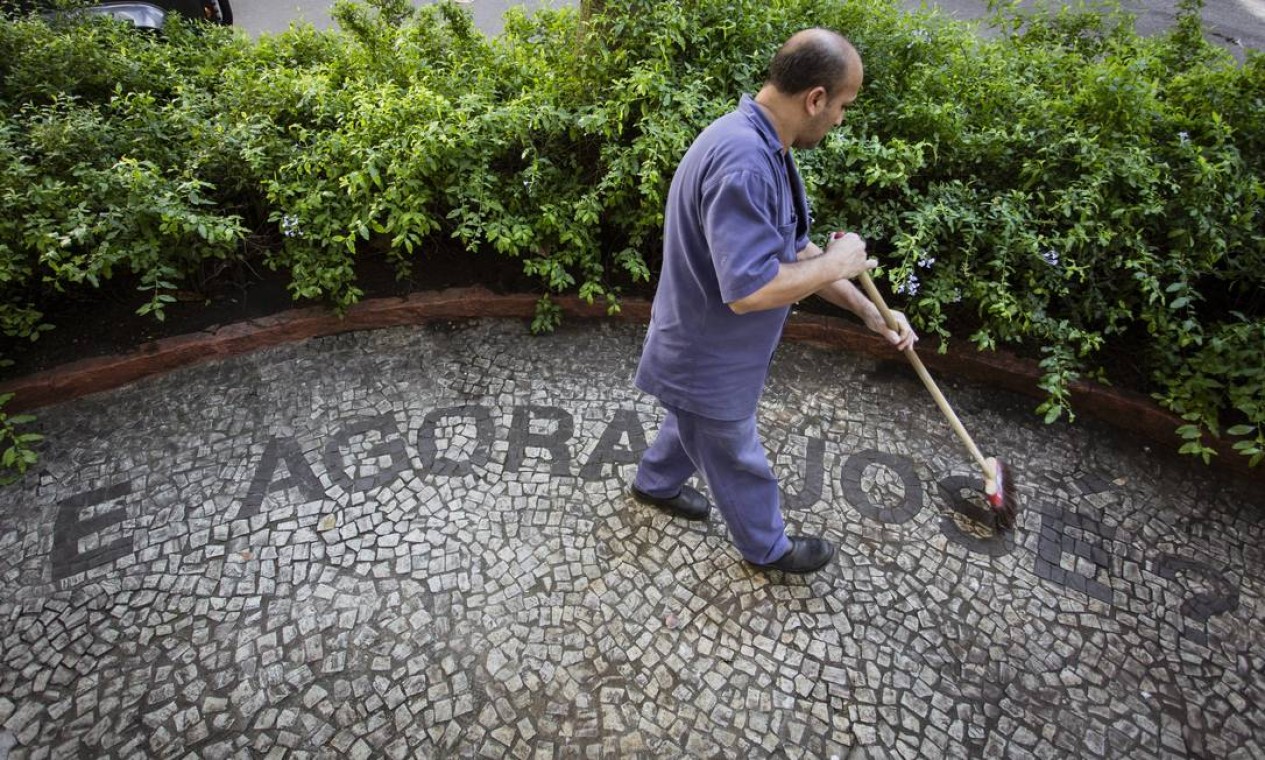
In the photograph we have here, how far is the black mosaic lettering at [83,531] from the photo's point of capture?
3.06 metres

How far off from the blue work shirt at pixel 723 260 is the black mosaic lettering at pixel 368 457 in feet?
4.91

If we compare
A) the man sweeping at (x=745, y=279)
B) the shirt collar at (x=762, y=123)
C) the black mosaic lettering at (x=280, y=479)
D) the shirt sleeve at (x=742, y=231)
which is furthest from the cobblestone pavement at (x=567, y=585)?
the shirt collar at (x=762, y=123)

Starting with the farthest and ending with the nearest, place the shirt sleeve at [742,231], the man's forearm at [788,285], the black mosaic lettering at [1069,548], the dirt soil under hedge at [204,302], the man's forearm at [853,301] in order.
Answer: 1. the dirt soil under hedge at [204,302]
2. the black mosaic lettering at [1069,548]
3. the man's forearm at [853,301]
4. the man's forearm at [788,285]
5. the shirt sleeve at [742,231]

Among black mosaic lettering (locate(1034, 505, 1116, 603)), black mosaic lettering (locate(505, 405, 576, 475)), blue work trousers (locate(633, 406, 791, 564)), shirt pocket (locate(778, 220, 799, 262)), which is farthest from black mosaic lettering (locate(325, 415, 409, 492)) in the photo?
black mosaic lettering (locate(1034, 505, 1116, 603))

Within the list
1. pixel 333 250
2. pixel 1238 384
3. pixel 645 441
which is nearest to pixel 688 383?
pixel 645 441

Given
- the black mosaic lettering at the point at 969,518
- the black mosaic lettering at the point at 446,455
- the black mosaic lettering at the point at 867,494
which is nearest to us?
the black mosaic lettering at the point at 969,518

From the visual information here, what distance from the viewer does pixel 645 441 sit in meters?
3.74

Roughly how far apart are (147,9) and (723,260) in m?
6.78

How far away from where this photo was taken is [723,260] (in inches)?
82.7

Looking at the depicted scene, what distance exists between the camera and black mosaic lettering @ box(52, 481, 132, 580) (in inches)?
120

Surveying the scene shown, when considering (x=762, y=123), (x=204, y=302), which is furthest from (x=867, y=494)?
(x=204, y=302)

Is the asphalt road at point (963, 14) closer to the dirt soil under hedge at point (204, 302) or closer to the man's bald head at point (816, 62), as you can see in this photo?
the dirt soil under hedge at point (204, 302)

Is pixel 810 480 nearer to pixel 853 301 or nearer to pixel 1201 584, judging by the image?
pixel 853 301

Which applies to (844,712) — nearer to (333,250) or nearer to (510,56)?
(333,250)
